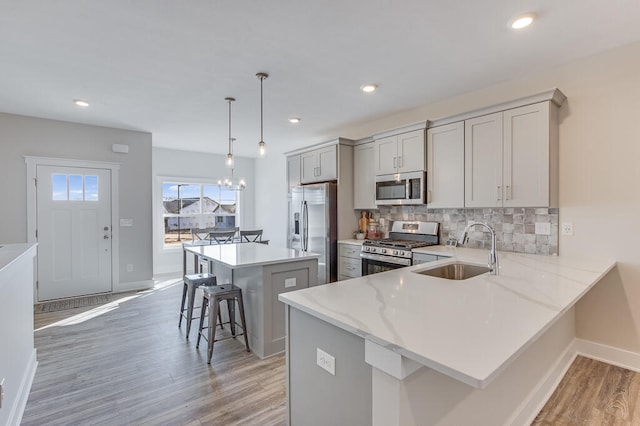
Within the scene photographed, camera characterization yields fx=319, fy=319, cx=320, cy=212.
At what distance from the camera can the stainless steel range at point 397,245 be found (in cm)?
360

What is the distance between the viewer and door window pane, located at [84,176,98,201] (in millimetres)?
4863

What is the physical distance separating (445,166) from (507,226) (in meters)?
0.90

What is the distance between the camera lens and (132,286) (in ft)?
17.1

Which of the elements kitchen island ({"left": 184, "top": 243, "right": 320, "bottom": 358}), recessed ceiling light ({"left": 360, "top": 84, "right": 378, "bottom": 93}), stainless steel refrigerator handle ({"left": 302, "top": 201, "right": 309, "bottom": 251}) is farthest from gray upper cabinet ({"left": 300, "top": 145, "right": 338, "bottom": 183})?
kitchen island ({"left": 184, "top": 243, "right": 320, "bottom": 358})

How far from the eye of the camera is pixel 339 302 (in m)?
1.50

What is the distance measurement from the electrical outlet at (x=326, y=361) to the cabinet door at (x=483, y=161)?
8.28ft

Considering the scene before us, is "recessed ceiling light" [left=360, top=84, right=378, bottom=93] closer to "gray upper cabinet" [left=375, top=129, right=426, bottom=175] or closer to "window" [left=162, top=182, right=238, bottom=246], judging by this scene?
"gray upper cabinet" [left=375, top=129, right=426, bottom=175]

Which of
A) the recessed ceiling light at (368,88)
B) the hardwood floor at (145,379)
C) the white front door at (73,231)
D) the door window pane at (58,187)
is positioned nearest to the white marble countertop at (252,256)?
the hardwood floor at (145,379)

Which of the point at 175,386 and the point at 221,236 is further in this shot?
the point at 221,236

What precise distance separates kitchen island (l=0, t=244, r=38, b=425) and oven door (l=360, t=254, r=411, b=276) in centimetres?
319

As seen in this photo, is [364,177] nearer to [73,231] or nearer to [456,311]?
[456,311]

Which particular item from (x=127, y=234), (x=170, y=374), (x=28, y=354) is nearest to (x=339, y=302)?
(x=170, y=374)

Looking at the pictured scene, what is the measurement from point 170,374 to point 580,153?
3987 mm

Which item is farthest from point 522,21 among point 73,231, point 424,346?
point 73,231
